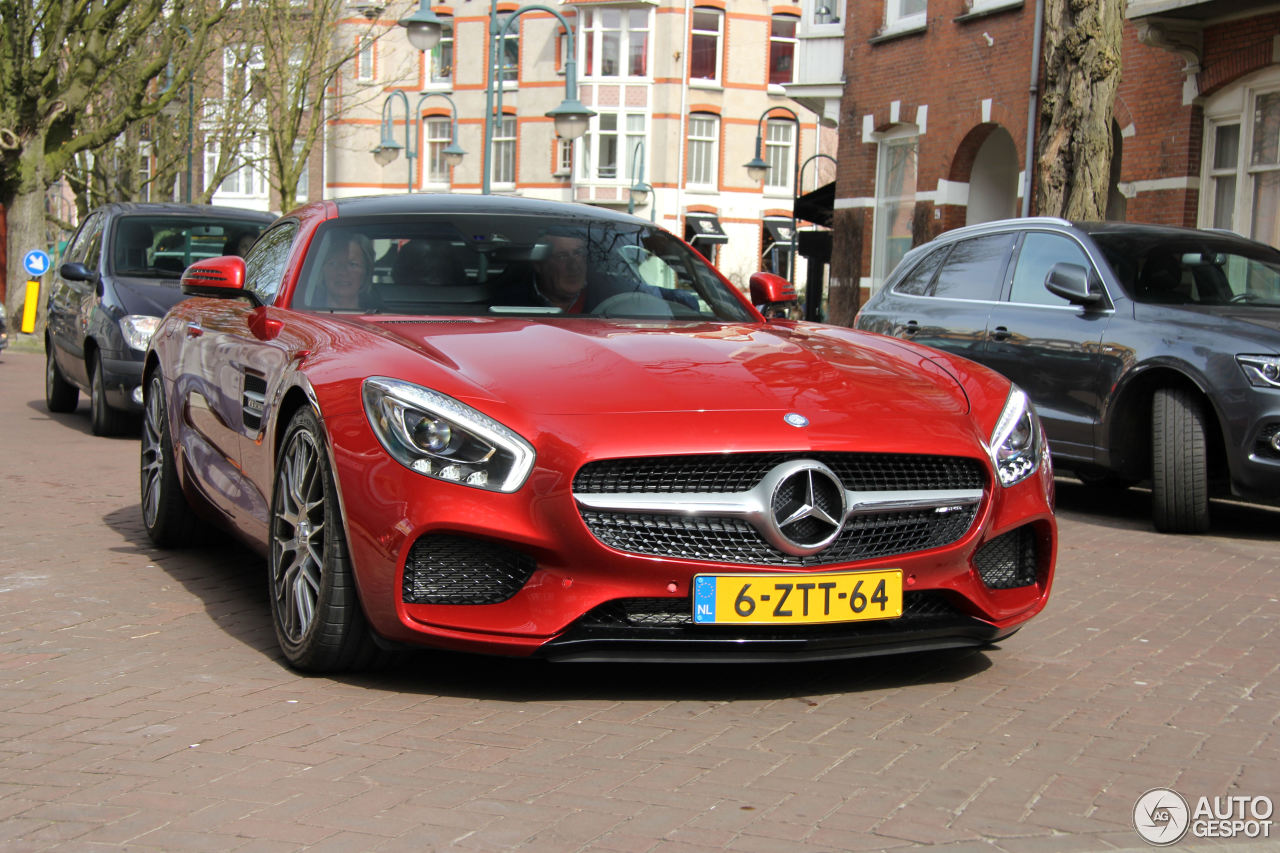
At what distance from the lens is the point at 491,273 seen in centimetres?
550

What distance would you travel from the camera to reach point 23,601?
18.6 feet

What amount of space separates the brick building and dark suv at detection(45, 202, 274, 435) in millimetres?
9840

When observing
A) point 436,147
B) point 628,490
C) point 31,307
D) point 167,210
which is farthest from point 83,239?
point 436,147

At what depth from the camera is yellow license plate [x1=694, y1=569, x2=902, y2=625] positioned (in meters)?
4.06

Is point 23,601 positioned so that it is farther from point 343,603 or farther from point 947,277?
point 947,277

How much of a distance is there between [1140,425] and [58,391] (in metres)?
9.58

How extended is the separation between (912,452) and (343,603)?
165 centimetres

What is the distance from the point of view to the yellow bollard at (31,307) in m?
26.7

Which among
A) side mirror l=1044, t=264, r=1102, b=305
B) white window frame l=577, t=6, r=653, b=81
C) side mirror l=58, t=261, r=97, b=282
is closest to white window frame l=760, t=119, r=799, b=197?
white window frame l=577, t=6, r=653, b=81

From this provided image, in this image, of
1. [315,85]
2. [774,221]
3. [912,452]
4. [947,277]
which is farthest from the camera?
[774,221]

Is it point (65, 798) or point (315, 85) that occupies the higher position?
point (315, 85)

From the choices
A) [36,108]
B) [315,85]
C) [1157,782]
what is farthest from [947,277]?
[315,85]

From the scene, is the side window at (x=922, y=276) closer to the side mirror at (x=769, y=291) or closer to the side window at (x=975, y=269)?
the side window at (x=975, y=269)

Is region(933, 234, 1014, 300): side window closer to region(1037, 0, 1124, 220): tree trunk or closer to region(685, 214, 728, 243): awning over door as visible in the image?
region(1037, 0, 1124, 220): tree trunk
